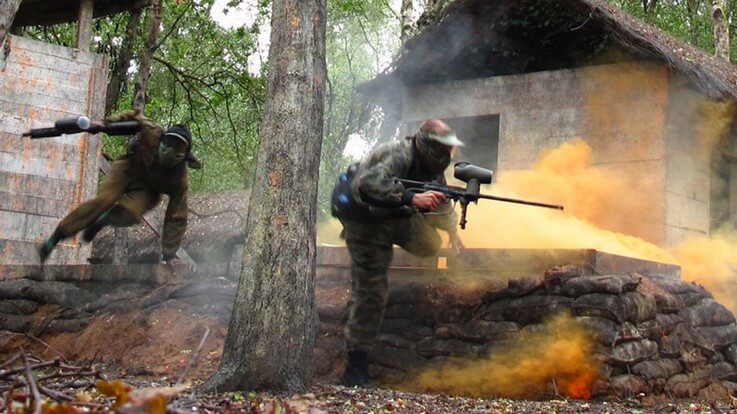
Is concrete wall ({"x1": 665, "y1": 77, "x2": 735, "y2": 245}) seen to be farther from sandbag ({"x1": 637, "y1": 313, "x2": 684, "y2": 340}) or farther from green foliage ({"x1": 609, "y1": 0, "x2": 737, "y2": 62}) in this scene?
green foliage ({"x1": 609, "y1": 0, "x2": 737, "y2": 62})

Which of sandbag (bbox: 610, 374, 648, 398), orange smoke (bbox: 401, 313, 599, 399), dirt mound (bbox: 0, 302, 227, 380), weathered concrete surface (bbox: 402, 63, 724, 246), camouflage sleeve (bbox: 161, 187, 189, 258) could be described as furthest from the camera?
weathered concrete surface (bbox: 402, 63, 724, 246)

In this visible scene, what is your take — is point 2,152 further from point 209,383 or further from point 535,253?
point 535,253

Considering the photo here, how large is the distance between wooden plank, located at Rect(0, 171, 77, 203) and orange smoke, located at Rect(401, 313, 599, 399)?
21.2ft

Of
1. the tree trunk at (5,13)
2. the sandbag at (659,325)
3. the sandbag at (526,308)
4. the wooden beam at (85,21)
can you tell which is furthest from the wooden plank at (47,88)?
the sandbag at (659,325)

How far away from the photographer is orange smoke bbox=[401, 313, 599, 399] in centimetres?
602

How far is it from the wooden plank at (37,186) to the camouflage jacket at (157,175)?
3.16 meters

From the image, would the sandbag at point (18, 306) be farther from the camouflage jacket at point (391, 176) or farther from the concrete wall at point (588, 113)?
the concrete wall at point (588, 113)

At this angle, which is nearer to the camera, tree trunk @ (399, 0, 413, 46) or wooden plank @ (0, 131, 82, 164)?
wooden plank @ (0, 131, 82, 164)

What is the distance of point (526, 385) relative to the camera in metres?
6.24

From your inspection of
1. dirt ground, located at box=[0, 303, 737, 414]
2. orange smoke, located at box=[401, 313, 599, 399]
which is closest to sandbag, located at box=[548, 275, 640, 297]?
orange smoke, located at box=[401, 313, 599, 399]

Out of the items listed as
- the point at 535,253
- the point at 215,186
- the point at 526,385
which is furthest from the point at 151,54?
the point at 215,186

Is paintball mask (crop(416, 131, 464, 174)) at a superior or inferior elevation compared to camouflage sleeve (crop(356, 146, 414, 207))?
superior

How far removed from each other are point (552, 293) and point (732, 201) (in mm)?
6092

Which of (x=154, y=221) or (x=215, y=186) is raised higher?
(x=215, y=186)
